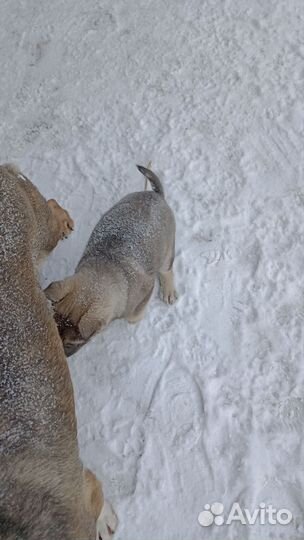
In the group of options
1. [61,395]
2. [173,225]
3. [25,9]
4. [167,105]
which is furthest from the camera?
[25,9]

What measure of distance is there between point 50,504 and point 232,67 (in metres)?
3.90

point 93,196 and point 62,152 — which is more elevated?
point 62,152

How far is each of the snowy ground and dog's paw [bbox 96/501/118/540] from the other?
19 centimetres

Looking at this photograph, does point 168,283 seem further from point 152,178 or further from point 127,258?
point 152,178

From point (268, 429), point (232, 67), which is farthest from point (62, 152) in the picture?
point (268, 429)

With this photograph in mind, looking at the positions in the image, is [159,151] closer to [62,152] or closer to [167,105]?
[167,105]

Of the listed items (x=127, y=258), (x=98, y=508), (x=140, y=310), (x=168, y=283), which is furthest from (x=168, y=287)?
(x=98, y=508)

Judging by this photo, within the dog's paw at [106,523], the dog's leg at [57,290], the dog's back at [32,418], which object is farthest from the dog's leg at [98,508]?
the dog's leg at [57,290]

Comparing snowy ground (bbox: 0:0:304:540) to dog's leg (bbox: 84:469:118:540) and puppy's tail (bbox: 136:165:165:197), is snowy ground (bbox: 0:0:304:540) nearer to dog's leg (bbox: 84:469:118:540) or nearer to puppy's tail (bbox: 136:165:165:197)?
dog's leg (bbox: 84:469:118:540)

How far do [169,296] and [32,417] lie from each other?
1636mm

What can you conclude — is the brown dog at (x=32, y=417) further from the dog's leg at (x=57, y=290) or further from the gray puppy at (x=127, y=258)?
the gray puppy at (x=127, y=258)

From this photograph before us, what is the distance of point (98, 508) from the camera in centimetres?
292

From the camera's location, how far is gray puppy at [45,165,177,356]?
3.22 metres

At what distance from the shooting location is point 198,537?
339cm
